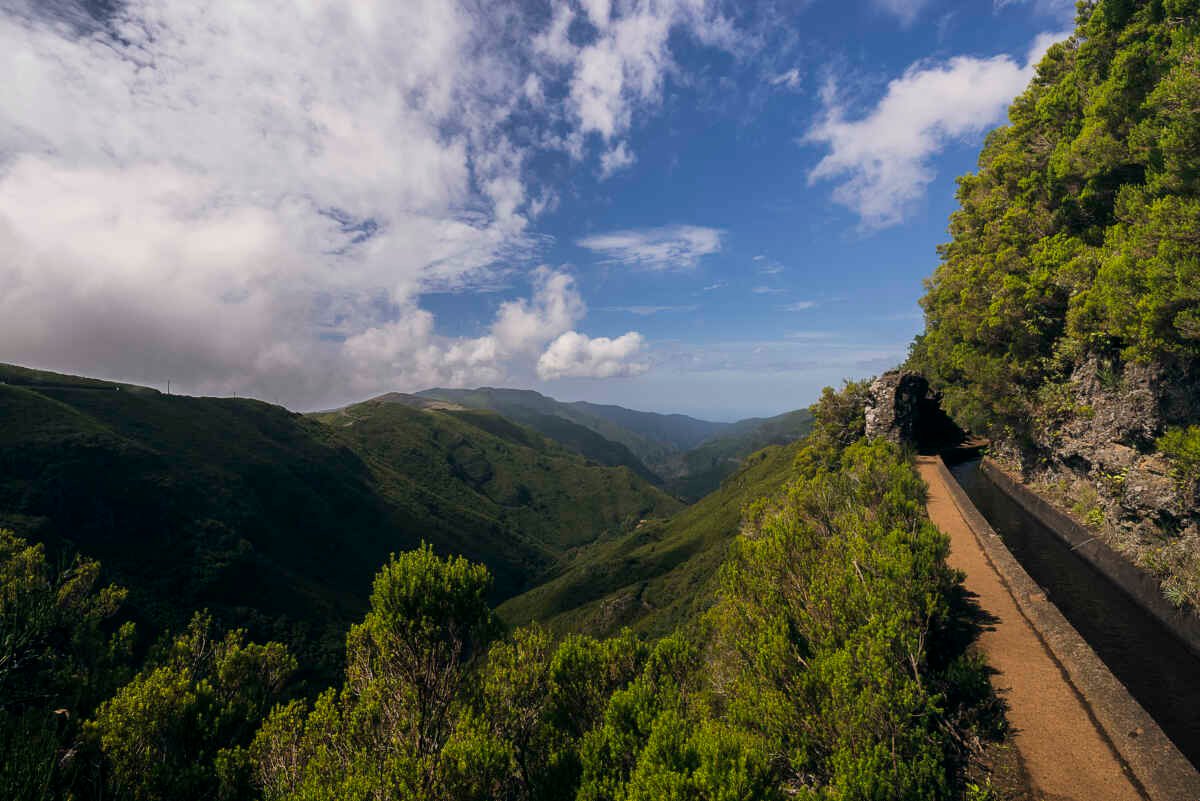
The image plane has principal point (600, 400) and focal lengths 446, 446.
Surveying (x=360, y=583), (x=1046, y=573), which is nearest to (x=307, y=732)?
(x=1046, y=573)

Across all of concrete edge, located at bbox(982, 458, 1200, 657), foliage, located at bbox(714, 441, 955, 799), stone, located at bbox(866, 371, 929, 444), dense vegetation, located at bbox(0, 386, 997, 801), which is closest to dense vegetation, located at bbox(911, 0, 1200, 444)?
stone, located at bbox(866, 371, 929, 444)

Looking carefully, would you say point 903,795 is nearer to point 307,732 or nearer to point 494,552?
point 307,732

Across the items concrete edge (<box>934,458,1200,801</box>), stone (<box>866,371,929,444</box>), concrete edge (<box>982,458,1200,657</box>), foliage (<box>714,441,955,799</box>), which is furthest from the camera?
stone (<box>866,371,929,444</box>)

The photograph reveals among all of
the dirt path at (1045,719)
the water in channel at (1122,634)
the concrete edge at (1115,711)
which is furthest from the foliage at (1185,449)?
the dirt path at (1045,719)

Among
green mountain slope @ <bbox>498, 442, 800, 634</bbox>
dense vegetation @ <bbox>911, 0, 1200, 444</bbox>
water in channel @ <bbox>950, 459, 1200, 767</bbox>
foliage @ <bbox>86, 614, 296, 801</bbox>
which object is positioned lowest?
green mountain slope @ <bbox>498, 442, 800, 634</bbox>

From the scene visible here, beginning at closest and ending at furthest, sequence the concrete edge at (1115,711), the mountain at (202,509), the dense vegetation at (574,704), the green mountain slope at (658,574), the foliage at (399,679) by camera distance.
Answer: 1. the dense vegetation at (574,704)
2. the concrete edge at (1115,711)
3. the foliage at (399,679)
4. the green mountain slope at (658,574)
5. the mountain at (202,509)

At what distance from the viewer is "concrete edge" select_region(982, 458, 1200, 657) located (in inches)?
606

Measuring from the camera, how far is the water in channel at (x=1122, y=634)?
12.6 m

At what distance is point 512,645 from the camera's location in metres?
15.4

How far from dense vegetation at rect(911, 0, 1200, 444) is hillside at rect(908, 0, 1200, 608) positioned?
0.26 feet

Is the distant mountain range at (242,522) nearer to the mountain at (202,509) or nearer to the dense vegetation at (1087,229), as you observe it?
the mountain at (202,509)

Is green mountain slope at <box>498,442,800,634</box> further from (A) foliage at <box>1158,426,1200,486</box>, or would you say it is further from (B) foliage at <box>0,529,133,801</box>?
(B) foliage at <box>0,529,133,801</box>

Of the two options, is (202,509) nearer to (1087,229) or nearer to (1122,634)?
(1122,634)

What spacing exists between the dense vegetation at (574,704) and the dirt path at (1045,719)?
2.84 ft
